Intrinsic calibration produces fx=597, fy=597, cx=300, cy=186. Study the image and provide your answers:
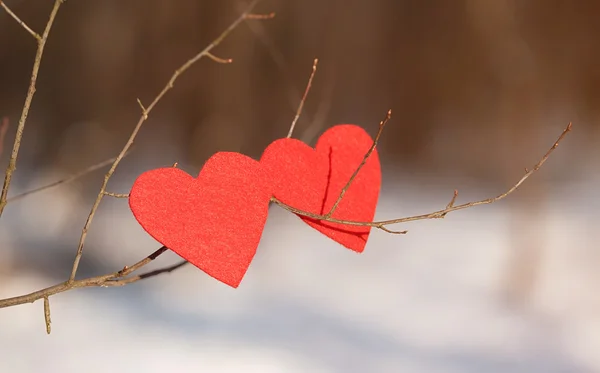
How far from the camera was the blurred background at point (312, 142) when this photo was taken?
167 centimetres

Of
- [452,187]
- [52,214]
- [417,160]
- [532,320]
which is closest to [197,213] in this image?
[532,320]

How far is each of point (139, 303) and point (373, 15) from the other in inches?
81.8

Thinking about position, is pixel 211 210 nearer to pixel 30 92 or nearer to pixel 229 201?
pixel 229 201

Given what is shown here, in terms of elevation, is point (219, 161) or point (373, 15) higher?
point (373, 15)

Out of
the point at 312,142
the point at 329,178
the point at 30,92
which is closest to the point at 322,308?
the point at 312,142

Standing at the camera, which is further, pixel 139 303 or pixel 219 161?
pixel 139 303

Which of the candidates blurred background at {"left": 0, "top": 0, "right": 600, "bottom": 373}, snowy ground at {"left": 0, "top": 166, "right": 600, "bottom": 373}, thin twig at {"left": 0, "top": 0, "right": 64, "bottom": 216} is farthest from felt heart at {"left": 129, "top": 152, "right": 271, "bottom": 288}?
snowy ground at {"left": 0, "top": 166, "right": 600, "bottom": 373}

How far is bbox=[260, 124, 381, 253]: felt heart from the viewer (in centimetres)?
53

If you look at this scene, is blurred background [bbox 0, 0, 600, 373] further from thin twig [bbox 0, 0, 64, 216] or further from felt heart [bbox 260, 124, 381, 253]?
thin twig [bbox 0, 0, 64, 216]

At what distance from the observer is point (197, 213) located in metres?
0.50

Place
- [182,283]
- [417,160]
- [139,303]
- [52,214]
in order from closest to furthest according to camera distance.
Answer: [139,303], [182,283], [52,214], [417,160]

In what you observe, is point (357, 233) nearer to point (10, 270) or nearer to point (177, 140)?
point (10, 270)

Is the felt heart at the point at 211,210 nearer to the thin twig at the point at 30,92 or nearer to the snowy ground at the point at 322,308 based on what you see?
the thin twig at the point at 30,92

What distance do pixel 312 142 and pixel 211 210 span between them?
2122 mm
